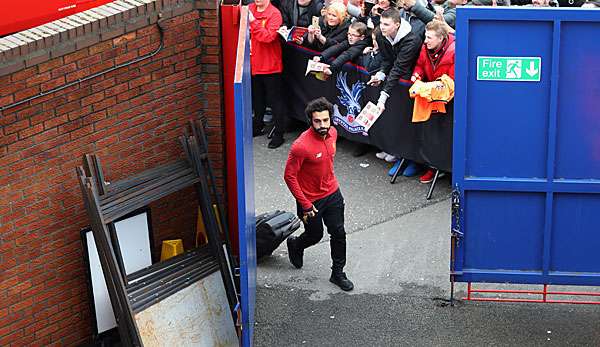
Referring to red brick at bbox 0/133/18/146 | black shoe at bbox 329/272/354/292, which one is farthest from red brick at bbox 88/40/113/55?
black shoe at bbox 329/272/354/292

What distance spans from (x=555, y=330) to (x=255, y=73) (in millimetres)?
5430

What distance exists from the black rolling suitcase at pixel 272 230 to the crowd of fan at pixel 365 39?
212 centimetres

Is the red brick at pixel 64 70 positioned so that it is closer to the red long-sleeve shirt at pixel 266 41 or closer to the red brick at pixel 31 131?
the red brick at pixel 31 131

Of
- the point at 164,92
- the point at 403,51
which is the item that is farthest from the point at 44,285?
the point at 403,51

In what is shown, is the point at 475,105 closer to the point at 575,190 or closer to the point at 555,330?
the point at 575,190

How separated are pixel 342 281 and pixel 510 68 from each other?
247 centimetres

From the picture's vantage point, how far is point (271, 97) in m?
12.5

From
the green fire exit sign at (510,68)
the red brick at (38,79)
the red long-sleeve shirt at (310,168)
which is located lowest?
the red long-sleeve shirt at (310,168)

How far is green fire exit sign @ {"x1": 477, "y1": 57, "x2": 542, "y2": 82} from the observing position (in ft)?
25.2

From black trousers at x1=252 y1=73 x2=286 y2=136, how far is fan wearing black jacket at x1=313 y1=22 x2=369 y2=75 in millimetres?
797

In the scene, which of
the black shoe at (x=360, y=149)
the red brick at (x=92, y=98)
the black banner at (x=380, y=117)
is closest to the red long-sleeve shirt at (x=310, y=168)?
the red brick at (x=92, y=98)

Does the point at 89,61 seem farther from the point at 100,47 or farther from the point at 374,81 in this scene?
the point at 374,81

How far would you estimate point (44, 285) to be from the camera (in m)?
7.63

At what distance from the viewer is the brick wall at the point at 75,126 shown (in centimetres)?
728
